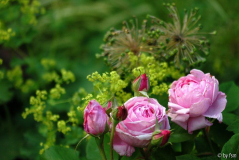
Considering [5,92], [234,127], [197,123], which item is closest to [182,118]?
[197,123]

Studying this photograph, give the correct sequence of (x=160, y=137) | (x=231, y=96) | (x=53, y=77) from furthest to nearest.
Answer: (x=53, y=77) → (x=231, y=96) → (x=160, y=137)

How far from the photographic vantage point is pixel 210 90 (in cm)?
61

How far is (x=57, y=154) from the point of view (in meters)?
0.70

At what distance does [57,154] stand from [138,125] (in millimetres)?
247

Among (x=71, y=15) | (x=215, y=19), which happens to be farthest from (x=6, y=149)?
(x=215, y=19)

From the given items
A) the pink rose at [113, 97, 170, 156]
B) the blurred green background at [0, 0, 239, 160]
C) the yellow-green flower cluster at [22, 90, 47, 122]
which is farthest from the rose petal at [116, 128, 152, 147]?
the blurred green background at [0, 0, 239, 160]

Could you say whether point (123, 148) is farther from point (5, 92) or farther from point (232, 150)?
point (5, 92)

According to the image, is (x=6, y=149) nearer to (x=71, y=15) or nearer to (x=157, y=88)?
(x=157, y=88)

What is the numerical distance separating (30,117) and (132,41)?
0.78 m

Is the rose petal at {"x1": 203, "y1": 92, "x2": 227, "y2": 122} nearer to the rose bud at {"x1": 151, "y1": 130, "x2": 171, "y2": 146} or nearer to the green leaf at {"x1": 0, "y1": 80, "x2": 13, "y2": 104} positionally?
the rose bud at {"x1": 151, "y1": 130, "x2": 171, "y2": 146}

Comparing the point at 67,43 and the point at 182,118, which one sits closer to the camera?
the point at 182,118

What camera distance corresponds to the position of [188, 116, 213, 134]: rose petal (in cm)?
60

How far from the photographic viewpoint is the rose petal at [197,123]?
23.6 inches

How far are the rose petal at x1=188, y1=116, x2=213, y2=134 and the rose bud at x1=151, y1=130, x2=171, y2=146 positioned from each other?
90 mm
